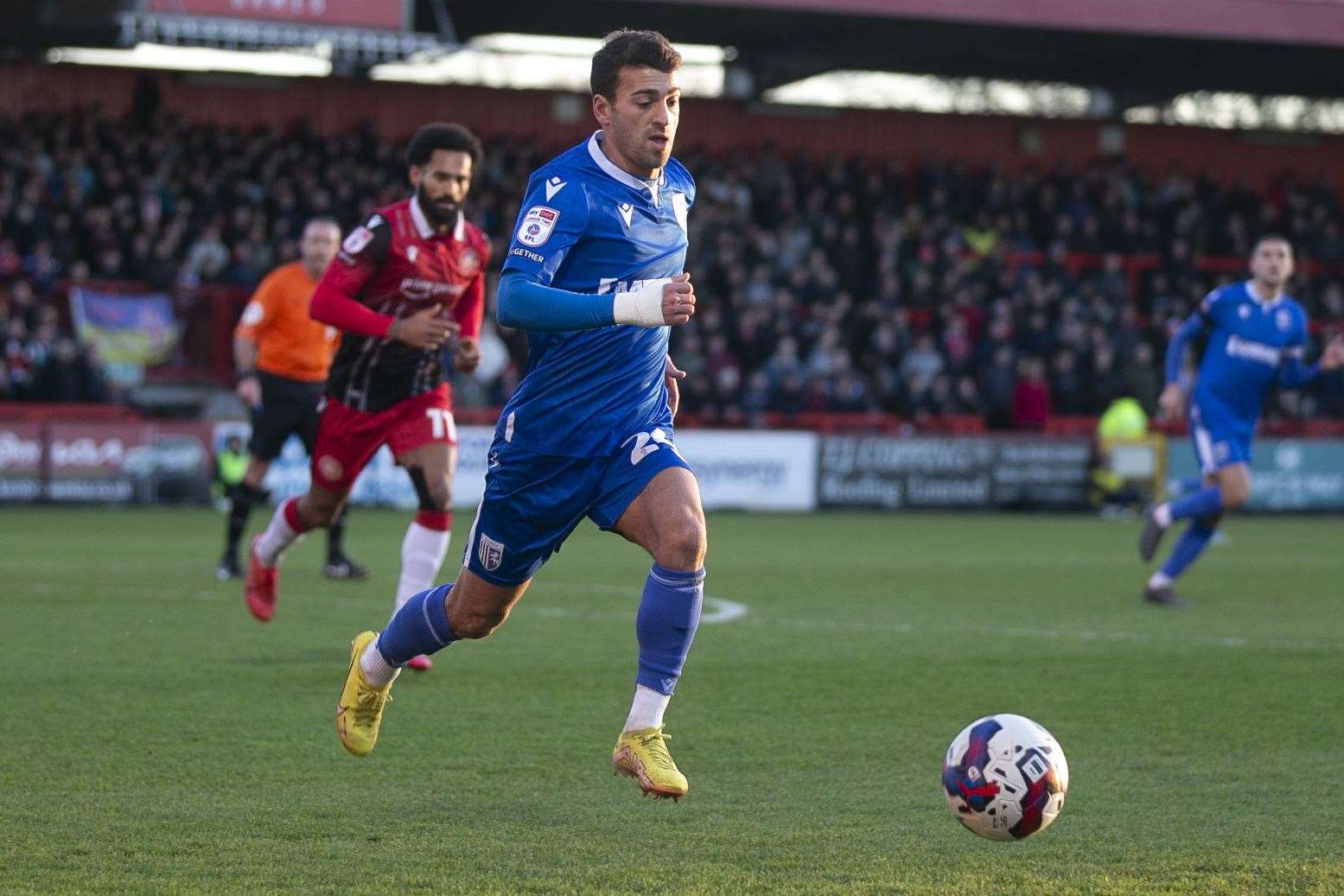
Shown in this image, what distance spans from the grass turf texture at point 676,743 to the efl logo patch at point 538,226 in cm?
161

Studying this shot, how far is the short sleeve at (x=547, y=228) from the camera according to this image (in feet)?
16.3

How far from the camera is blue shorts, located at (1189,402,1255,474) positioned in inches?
456

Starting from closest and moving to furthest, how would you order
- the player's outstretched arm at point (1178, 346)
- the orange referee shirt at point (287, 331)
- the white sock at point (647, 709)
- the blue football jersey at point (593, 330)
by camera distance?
the white sock at point (647, 709) < the blue football jersey at point (593, 330) < the orange referee shirt at point (287, 331) < the player's outstretched arm at point (1178, 346)

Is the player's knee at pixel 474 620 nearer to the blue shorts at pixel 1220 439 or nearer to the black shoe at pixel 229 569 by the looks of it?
the black shoe at pixel 229 569

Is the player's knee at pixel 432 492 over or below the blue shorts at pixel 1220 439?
over

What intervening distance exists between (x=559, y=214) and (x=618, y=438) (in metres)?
0.67

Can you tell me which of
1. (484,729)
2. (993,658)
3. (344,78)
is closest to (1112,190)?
(344,78)

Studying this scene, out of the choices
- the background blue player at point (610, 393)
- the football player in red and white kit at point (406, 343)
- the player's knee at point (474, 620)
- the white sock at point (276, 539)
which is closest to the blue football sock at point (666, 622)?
the background blue player at point (610, 393)

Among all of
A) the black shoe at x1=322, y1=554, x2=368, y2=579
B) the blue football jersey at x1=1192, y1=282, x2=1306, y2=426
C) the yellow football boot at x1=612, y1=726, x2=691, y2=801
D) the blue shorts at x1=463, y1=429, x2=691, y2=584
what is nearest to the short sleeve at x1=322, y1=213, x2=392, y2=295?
the blue shorts at x1=463, y1=429, x2=691, y2=584

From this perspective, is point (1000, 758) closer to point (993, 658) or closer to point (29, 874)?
point (29, 874)

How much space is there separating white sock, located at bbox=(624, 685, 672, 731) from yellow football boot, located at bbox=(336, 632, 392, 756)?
3.16 feet

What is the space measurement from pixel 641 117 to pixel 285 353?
6884 millimetres

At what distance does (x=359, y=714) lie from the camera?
556 centimetres

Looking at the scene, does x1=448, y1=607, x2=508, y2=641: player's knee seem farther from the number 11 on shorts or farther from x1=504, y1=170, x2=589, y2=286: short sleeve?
the number 11 on shorts
